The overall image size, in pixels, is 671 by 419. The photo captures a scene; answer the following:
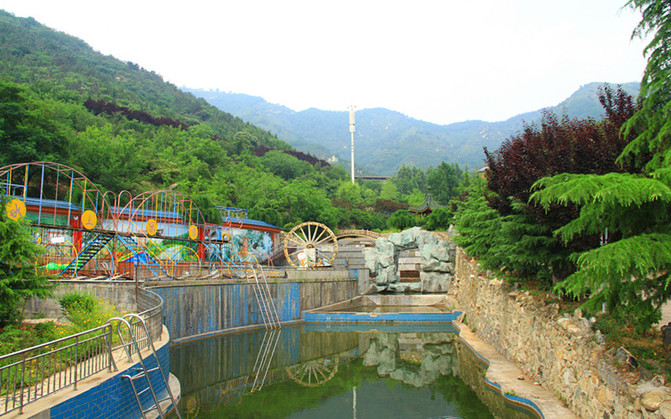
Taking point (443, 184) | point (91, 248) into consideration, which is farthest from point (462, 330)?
point (443, 184)

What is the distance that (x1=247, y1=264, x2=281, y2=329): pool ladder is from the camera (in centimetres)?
2427

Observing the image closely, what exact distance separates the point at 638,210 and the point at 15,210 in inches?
541

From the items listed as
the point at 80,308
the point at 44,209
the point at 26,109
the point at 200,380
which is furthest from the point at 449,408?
the point at 26,109

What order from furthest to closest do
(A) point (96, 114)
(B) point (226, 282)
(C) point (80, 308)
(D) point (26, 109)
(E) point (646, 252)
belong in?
(A) point (96, 114)
(D) point (26, 109)
(B) point (226, 282)
(C) point (80, 308)
(E) point (646, 252)

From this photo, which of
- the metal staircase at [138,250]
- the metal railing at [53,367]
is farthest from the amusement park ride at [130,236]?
the metal railing at [53,367]

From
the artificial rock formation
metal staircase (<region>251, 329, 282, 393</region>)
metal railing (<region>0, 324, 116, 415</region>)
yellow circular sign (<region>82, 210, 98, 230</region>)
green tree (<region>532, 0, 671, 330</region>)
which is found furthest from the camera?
the artificial rock formation

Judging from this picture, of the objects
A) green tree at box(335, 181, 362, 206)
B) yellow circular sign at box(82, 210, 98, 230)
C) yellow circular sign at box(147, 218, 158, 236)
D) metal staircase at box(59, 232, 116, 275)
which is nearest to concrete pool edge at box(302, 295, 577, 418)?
yellow circular sign at box(147, 218, 158, 236)

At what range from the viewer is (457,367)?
17359 mm

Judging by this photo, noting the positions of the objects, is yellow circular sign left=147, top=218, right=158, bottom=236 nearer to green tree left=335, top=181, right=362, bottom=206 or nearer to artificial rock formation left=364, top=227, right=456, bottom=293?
artificial rock formation left=364, top=227, right=456, bottom=293

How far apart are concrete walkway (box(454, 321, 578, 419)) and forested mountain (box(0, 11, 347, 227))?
24780 mm

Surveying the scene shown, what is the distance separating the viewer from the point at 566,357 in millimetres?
10641

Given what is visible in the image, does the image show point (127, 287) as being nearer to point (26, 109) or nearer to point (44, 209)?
point (44, 209)

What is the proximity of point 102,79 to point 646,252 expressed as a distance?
107 m

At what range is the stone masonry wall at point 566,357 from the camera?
293 inches
